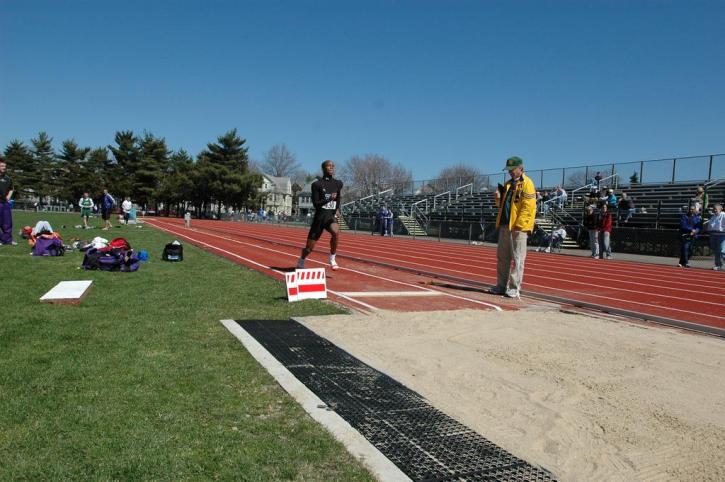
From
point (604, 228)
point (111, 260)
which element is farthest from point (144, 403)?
point (604, 228)

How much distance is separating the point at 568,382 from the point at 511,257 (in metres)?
4.25

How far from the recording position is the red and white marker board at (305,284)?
6.54m

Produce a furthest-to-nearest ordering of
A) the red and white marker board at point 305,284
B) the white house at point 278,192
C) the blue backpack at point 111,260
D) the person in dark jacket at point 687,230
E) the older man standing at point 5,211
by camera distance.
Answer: the white house at point 278,192
the person in dark jacket at point 687,230
the older man standing at point 5,211
the blue backpack at point 111,260
the red and white marker board at point 305,284

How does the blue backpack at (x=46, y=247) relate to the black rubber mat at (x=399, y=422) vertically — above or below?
above

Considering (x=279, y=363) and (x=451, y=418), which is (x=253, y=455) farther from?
(x=279, y=363)

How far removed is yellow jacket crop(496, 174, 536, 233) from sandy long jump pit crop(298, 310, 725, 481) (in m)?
1.91

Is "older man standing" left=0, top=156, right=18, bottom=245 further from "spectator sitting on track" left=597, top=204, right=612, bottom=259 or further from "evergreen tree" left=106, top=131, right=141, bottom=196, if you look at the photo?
"evergreen tree" left=106, top=131, right=141, bottom=196

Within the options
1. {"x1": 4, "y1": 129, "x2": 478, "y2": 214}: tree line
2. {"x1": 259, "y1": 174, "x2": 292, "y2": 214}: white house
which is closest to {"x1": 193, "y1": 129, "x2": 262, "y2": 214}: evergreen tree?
{"x1": 4, "y1": 129, "x2": 478, "y2": 214}: tree line

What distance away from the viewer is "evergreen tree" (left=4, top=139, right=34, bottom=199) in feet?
261

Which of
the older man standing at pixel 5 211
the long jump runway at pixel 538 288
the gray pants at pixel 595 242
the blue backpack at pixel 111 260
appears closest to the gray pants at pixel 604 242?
the gray pants at pixel 595 242

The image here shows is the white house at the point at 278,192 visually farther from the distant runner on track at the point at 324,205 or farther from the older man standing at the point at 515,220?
the older man standing at the point at 515,220

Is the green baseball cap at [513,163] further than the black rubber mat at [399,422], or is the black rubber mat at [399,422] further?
the green baseball cap at [513,163]

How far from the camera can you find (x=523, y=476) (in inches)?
95.7

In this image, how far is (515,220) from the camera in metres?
7.71
